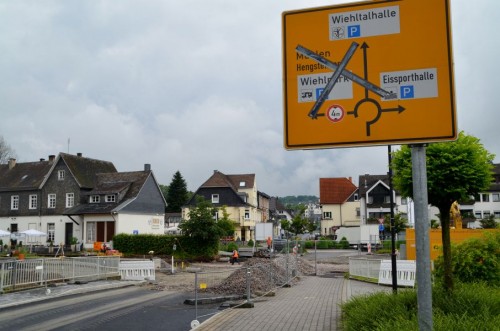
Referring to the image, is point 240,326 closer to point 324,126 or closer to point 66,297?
point 324,126

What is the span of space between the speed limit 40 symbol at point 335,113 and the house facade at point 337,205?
86585 millimetres

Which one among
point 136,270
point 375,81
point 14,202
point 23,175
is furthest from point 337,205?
point 375,81

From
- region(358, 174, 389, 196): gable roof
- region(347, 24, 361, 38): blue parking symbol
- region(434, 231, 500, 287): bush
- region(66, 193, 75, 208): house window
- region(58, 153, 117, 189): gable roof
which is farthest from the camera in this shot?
region(358, 174, 389, 196): gable roof

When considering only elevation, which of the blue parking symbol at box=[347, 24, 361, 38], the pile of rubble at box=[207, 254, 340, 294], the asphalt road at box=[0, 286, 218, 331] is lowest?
the asphalt road at box=[0, 286, 218, 331]

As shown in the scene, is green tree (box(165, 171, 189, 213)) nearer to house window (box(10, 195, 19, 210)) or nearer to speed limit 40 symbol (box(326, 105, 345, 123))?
house window (box(10, 195, 19, 210))

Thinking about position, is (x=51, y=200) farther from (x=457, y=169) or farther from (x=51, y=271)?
(x=457, y=169)

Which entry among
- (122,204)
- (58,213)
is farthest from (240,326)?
(58,213)

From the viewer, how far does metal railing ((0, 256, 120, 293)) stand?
1828 cm

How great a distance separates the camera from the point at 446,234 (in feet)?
32.8

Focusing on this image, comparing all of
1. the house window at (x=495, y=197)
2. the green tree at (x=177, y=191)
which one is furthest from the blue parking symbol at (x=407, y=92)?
the green tree at (x=177, y=191)

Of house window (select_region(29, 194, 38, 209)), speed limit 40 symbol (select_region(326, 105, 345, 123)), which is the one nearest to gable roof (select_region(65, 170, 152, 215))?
house window (select_region(29, 194, 38, 209))

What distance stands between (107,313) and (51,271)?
7498mm

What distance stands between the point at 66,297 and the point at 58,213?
40.9 metres

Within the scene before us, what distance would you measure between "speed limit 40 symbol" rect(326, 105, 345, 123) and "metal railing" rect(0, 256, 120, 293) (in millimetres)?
16177
